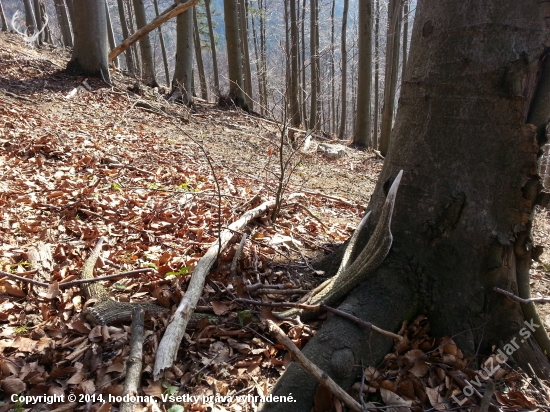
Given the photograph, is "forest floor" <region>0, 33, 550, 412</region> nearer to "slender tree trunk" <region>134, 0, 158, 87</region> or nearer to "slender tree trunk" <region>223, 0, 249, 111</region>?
"slender tree trunk" <region>134, 0, 158, 87</region>

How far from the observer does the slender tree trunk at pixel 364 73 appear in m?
10.2

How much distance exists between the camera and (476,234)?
6.18 ft

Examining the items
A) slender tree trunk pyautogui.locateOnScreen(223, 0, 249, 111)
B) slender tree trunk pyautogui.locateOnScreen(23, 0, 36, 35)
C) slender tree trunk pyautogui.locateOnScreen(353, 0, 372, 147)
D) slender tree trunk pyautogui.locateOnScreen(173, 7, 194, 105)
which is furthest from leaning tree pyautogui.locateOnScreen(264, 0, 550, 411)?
slender tree trunk pyautogui.locateOnScreen(23, 0, 36, 35)

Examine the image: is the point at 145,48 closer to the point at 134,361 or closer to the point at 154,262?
the point at 154,262

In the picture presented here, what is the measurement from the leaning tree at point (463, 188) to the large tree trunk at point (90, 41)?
332 inches

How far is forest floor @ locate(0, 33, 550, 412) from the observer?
1.70 m

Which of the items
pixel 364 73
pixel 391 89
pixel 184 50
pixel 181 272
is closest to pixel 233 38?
pixel 184 50

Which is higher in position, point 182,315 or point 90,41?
point 90,41

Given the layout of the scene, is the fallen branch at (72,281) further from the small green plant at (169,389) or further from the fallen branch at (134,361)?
the small green plant at (169,389)

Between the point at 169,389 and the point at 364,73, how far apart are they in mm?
10961

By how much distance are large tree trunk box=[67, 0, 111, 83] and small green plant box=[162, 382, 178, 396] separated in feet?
28.6

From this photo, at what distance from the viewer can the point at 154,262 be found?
2.61m

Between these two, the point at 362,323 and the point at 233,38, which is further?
the point at 233,38

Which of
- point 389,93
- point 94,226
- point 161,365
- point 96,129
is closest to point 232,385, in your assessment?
point 161,365
